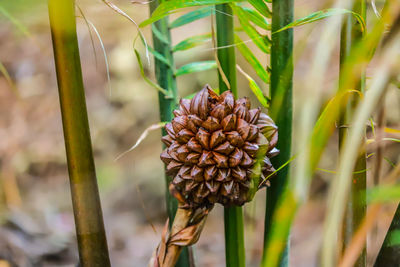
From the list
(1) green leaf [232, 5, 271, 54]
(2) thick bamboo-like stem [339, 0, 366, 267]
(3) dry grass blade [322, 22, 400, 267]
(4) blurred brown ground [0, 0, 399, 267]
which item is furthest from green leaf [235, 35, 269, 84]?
(4) blurred brown ground [0, 0, 399, 267]

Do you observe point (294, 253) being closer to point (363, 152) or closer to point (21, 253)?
point (21, 253)

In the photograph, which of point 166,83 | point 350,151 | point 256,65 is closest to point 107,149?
point 166,83

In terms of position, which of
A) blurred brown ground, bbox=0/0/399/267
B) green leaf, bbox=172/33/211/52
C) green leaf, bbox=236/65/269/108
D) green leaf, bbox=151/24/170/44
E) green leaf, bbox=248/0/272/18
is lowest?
blurred brown ground, bbox=0/0/399/267

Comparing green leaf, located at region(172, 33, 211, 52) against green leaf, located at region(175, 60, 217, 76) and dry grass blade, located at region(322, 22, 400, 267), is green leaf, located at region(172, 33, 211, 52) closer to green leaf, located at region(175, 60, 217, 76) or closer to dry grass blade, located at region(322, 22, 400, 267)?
green leaf, located at region(175, 60, 217, 76)

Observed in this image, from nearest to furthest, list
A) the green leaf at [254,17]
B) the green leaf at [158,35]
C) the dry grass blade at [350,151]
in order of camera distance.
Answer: the dry grass blade at [350,151] → the green leaf at [254,17] → the green leaf at [158,35]

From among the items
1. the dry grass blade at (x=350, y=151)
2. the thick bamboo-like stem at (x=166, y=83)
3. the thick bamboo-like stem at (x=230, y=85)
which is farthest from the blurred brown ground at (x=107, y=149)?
the dry grass blade at (x=350, y=151)

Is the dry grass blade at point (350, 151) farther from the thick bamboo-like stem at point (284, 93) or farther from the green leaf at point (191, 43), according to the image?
the green leaf at point (191, 43)

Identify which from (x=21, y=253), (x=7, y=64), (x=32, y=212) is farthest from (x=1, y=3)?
(x=7, y=64)
